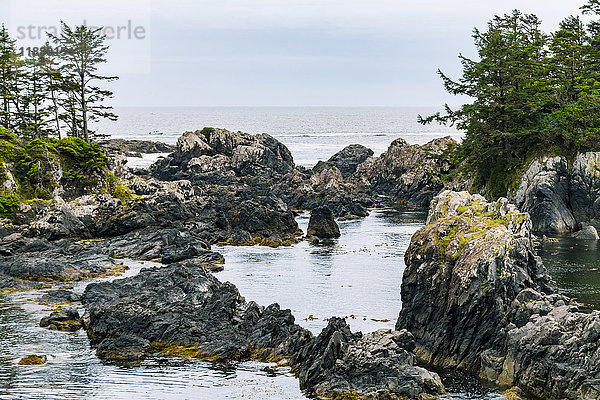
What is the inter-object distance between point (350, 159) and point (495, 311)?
103 meters

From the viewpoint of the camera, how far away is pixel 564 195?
6769cm

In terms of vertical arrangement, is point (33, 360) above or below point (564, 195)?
below

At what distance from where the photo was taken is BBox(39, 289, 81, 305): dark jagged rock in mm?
40000

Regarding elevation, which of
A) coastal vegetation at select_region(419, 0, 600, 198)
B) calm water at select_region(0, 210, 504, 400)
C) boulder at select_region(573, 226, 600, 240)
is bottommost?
calm water at select_region(0, 210, 504, 400)

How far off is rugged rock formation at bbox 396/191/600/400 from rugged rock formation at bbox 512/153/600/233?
33.7 metres

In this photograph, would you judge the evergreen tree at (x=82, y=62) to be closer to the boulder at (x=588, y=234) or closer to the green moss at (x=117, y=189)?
the green moss at (x=117, y=189)

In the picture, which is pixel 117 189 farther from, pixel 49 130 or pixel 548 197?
pixel 548 197

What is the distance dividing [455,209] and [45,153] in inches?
1832

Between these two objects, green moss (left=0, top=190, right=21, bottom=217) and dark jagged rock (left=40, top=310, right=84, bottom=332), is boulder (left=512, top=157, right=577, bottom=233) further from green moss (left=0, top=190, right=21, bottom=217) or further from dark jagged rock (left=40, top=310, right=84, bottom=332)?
green moss (left=0, top=190, right=21, bottom=217)

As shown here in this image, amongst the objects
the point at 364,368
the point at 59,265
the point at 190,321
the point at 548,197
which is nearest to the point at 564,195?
the point at 548,197

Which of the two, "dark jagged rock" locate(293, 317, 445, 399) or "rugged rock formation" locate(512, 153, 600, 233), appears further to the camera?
"rugged rock formation" locate(512, 153, 600, 233)

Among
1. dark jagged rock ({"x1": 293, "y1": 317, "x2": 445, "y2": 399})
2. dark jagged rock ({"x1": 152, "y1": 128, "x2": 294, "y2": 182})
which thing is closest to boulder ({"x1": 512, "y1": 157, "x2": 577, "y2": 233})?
dark jagged rock ({"x1": 293, "y1": 317, "x2": 445, "y2": 399})

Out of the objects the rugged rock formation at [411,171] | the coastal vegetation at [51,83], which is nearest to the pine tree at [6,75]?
Result: the coastal vegetation at [51,83]

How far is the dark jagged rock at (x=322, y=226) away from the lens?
68.4 m
